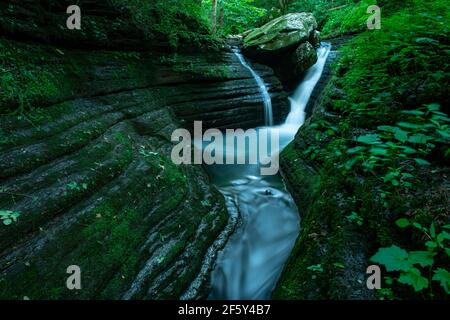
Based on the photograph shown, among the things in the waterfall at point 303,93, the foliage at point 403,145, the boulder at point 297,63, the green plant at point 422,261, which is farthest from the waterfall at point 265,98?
the green plant at point 422,261

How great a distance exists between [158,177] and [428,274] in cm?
359

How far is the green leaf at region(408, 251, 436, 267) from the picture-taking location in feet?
6.05

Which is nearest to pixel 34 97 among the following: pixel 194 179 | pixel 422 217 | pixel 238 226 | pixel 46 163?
pixel 46 163

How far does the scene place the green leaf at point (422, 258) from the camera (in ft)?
6.05

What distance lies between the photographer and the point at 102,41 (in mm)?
5699

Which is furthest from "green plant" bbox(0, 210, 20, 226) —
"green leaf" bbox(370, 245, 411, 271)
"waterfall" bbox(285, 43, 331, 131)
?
"waterfall" bbox(285, 43, 331, 131)

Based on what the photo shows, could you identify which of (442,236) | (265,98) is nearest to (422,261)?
(442,236)

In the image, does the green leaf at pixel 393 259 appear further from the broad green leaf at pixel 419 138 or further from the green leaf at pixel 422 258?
the broad green leaf at pixel 419 138

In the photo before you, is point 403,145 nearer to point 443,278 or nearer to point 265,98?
point 443,278

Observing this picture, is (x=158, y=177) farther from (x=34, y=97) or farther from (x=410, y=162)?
(x=410, y=162)

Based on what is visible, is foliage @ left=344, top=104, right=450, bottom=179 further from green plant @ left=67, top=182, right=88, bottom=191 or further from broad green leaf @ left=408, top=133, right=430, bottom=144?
green plant @ left=67, top=182, right=88, bottom=191

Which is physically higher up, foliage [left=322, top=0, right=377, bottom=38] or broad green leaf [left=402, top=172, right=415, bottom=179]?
foliage [left=322, top=0, right=377, bottom=38]

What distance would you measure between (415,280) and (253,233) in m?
3.12

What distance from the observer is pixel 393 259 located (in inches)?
74.9
